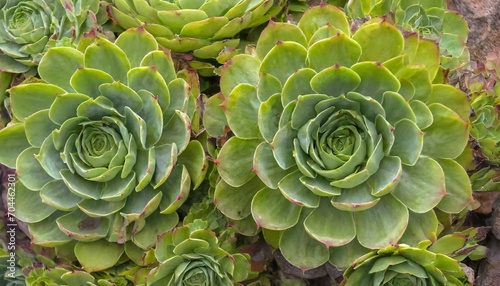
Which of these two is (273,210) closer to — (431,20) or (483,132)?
(483,132)

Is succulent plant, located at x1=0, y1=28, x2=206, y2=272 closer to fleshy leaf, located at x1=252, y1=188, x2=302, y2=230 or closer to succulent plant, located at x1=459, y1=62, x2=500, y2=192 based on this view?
fleshy leaf, located at x1=252, y1=188, x2=302, y2=230

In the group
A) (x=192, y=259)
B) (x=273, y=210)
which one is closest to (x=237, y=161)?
(x=273, y=210)

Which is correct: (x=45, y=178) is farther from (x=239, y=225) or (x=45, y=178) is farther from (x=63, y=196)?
(x=239, y=225)

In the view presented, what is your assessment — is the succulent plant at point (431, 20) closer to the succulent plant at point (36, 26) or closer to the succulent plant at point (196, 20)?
the succulent plant at point (196, 20)

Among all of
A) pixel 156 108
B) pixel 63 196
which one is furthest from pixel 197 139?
pixel 63 196

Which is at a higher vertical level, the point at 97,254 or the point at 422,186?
the point at 422,186

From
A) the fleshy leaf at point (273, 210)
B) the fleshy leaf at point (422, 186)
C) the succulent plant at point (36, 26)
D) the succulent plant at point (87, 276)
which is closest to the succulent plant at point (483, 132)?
the fleshy leaf at point (422, 186)
